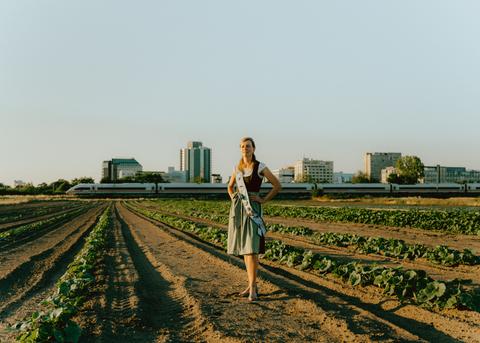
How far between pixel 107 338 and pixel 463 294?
473cm

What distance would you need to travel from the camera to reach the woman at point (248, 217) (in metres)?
6.21

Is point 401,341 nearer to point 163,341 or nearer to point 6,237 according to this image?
point 163,341

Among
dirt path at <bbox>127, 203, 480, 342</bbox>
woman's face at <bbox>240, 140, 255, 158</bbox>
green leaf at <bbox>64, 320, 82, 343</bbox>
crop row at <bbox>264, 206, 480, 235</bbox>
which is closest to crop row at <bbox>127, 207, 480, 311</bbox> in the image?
dirt path at <bbox>127, 203, 480, 342</bbox>

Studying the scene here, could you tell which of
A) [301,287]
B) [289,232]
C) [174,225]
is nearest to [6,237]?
[174,225]

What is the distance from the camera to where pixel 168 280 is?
8.19 metres

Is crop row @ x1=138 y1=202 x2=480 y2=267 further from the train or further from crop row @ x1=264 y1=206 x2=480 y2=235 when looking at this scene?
the train

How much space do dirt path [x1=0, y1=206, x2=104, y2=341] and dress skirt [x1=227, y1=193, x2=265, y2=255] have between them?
121 inches

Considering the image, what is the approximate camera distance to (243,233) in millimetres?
6289

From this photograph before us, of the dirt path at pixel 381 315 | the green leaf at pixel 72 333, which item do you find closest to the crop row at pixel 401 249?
the dirt path at pixel 381 315

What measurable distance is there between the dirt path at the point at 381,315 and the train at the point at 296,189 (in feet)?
234

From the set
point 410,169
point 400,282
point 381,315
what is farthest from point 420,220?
point 410,169

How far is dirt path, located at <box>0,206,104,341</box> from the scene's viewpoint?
259 inches

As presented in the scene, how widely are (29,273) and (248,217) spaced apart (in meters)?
5.98

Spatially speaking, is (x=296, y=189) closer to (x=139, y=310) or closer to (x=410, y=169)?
(x=410, y=169)
